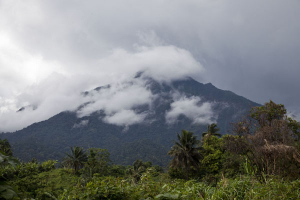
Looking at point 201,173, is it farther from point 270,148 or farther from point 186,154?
point 270,148

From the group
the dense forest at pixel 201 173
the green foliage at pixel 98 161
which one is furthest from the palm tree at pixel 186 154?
the green foliage at pixel 98 161

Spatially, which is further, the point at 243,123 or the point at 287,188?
the point at 243,123

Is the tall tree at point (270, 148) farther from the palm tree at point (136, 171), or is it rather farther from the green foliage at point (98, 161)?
the green foliage at point (98, 161)

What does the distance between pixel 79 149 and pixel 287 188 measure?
45.2m

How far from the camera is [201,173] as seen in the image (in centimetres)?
3438

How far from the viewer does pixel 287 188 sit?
473cm

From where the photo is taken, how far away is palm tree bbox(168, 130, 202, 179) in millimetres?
33031

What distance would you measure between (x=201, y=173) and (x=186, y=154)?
4696mm

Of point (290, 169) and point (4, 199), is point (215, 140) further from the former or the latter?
point (4, 199)

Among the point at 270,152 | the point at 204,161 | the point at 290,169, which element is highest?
the point at 270,152

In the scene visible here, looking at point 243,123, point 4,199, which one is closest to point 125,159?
point 243,123

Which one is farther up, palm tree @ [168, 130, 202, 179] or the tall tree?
the tall tree

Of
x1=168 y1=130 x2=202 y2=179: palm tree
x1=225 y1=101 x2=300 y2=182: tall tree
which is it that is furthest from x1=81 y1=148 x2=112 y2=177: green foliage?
x1=225 y1=101 x2=300 y2=182: tall tree

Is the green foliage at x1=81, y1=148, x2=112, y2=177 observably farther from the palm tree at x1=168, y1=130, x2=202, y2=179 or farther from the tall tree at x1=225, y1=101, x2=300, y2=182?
the tall tree at x1=225, y1=101, x2=300, y2=182
